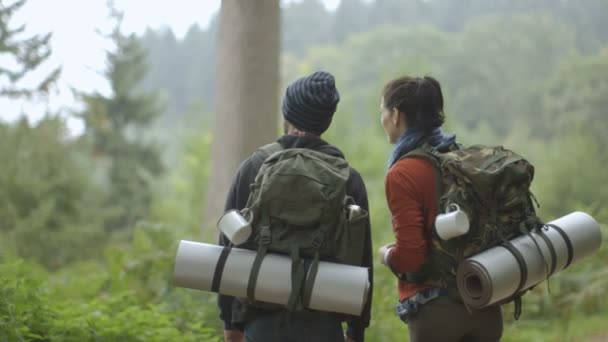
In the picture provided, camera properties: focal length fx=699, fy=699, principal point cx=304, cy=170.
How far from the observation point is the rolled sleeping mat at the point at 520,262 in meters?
2.96

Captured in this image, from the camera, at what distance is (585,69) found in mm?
43500

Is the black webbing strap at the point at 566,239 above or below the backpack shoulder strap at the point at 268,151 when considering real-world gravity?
below

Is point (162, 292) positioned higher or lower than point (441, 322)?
lower

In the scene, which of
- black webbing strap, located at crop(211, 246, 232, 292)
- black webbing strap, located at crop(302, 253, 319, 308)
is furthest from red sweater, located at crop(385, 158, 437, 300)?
black webbing strap, located at crop(211, 246, 232, 292)

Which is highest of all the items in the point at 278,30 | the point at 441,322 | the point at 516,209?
the point at 278,30

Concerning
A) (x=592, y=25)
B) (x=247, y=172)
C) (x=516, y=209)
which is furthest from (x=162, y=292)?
(x=592, y=25)

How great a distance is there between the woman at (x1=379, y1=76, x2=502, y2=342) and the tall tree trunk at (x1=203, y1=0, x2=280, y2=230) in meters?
3.62

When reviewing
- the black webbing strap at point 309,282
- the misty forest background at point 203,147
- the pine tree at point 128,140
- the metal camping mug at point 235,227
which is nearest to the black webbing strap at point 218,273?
the metal camping mug at point 235,227

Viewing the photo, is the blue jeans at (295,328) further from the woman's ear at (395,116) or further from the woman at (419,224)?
the woman's ear at (395,116)

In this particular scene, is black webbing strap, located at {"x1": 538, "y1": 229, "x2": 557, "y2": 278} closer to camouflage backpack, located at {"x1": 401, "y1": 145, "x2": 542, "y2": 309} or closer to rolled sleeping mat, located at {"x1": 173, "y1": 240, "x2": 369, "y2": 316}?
camouflage backpack, located at {"x1": 401, "y1": 145, "x2": 542, "y2": 309}

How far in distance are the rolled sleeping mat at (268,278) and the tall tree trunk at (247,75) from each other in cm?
398

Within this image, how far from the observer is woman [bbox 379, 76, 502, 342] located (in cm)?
313

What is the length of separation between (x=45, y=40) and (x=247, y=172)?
743cm

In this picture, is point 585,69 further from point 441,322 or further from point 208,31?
point 441,322
